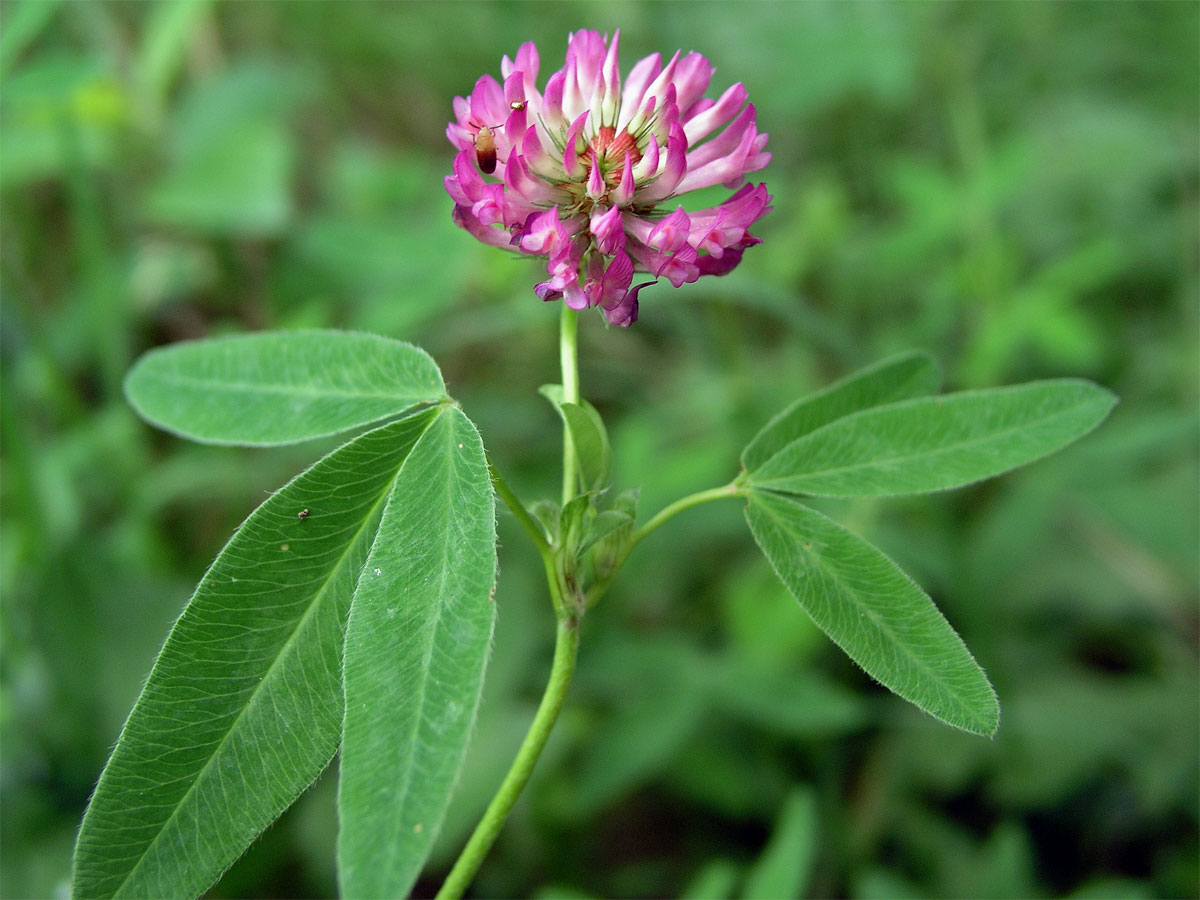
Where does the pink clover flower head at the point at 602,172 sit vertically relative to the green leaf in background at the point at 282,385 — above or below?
above

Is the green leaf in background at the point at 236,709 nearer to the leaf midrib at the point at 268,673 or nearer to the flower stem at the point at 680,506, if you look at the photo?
the leaf midrib at the point at 268,673

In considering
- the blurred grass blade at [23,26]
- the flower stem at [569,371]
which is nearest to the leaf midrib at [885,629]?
the flower stem at [569,371]

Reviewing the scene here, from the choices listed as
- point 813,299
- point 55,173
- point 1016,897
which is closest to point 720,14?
point 813,299

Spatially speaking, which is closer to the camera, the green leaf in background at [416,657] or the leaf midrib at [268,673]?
the green leaf in background at [416,657]

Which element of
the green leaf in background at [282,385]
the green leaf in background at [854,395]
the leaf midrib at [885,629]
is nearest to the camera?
the leaf midrib at [885,629]

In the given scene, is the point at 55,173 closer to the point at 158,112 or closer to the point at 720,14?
the point at 158,112

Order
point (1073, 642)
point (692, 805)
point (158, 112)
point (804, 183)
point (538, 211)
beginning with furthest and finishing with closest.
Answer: point (804, 183) < point (158, 112) < point (1073, 642) < point (692, 805) < point (538, 211)
